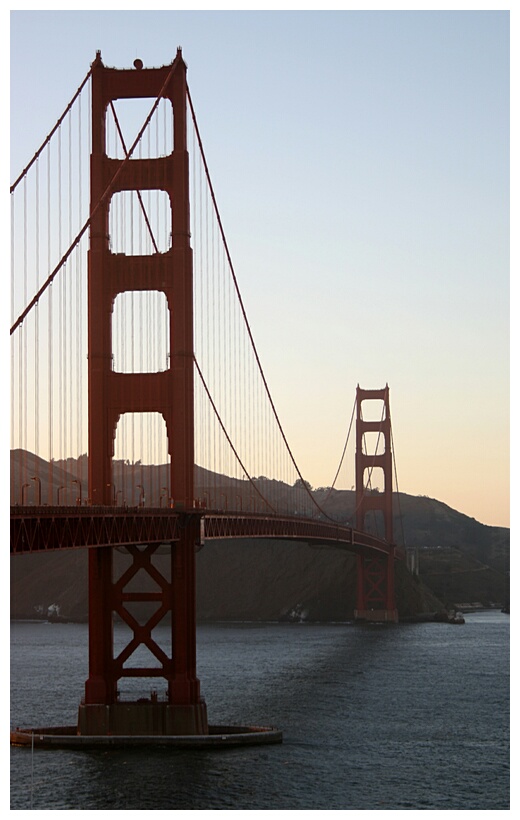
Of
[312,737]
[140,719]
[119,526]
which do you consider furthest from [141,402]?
[312,737]

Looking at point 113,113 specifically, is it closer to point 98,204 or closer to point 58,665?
point 98,204

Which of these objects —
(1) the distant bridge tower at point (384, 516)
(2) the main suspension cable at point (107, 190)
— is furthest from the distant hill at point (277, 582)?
(2) the main suspension cable at point (107, 190)

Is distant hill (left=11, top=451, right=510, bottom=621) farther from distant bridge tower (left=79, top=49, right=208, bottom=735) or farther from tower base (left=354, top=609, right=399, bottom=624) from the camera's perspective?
distant bridge tower (left=79, top=49, right=208, bottom=735)

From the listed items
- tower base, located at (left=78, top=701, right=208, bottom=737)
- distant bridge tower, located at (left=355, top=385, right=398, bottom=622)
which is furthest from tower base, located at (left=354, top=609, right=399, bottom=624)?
tower base, located at (left=78, top=701, right=208, bottom=737)

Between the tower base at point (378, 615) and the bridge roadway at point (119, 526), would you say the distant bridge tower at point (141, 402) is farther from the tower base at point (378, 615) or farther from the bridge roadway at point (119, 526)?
the tower base at point (378, 615)

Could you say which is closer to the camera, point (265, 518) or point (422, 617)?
point (265, 518)

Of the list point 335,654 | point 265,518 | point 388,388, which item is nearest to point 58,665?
point 335,654
